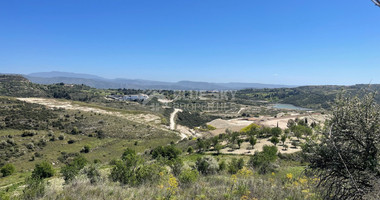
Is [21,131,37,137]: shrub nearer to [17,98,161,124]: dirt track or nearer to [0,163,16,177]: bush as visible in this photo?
[0,163,16,177]: bush

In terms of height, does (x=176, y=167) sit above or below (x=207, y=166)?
above

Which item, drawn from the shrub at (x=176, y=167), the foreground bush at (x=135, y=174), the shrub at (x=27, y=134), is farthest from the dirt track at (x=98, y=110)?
the foreground bush at (x=135, y=174)

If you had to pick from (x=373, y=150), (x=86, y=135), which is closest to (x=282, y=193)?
(x=373, y=150)

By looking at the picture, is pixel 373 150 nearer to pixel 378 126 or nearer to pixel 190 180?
pixel 378 126

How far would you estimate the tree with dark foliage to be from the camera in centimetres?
388

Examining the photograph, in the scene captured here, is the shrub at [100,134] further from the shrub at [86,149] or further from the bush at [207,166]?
the bush at [207,166]

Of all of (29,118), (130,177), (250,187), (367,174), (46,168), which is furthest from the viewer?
(29,118)

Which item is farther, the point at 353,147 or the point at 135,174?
the point at 135,174

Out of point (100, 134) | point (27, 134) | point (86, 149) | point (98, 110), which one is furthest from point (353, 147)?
point (98, 110)

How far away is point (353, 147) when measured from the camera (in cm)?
422

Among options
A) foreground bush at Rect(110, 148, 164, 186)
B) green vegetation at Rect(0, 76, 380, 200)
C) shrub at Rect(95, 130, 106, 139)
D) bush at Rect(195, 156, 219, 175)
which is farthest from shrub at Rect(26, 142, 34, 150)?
bush at Rect(195, 156, 219, 175)

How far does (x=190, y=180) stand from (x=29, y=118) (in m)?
50.5

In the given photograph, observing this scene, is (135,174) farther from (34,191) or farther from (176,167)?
(34,191)

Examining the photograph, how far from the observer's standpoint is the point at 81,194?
Answer: 6.45 m
